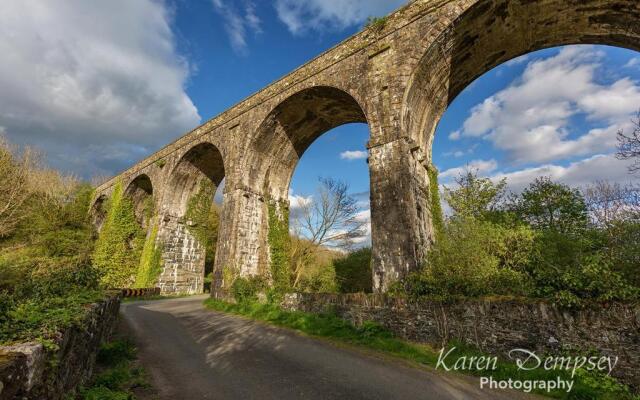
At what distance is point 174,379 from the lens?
5.02 m

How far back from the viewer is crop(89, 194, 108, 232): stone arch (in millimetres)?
27656

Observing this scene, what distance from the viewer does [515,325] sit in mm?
5633

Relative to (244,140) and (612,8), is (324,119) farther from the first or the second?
(612,8)

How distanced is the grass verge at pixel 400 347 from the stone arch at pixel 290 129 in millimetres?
6918

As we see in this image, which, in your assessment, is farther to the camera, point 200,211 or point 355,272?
point 200,211

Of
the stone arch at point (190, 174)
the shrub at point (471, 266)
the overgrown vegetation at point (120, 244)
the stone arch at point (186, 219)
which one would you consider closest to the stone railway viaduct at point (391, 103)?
the shrub at point (471, 266)

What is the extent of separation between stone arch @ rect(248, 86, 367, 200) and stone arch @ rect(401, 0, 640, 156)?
125 inches

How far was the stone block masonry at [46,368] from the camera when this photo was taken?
6.47ft

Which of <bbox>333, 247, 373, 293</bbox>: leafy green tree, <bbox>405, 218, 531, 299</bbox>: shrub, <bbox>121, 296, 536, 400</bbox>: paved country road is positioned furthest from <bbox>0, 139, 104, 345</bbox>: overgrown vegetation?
<bbox>333, 247, 373, 293</bbox>: leafy green tree

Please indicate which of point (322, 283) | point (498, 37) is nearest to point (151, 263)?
point (322, 283)

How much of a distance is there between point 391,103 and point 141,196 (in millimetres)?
23542

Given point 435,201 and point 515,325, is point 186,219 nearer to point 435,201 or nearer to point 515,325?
point 435,201

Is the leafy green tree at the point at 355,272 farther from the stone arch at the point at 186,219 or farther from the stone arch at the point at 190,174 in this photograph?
the stone arch at the point at 186,219

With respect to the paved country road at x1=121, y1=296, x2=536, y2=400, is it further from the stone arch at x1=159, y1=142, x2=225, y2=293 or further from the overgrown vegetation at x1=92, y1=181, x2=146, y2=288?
the overgrown vegetation at x1=92, y1=181, x2=146, y2=288
